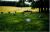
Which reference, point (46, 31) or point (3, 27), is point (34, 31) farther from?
point (3, 27)

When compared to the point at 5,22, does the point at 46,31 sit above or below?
below

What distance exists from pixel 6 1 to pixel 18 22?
55 cm

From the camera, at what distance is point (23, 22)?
5.74 ft

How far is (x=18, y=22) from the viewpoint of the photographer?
1749 millimetres

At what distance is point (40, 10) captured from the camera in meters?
1.73

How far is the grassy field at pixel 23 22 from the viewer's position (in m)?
1.74

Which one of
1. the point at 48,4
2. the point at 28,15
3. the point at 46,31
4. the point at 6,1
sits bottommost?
the point at 46,31

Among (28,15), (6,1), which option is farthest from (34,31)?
(6,1)

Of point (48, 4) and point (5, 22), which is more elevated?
point (48, 4)

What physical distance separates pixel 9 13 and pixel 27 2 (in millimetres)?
483

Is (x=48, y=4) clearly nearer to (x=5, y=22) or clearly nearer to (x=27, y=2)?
(x=27, y=2)

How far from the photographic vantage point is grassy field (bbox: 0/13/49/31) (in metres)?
1.74

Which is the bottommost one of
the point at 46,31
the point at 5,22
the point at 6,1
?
the point at 46,31

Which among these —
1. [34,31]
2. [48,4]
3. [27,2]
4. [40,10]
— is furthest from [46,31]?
[27,2]
